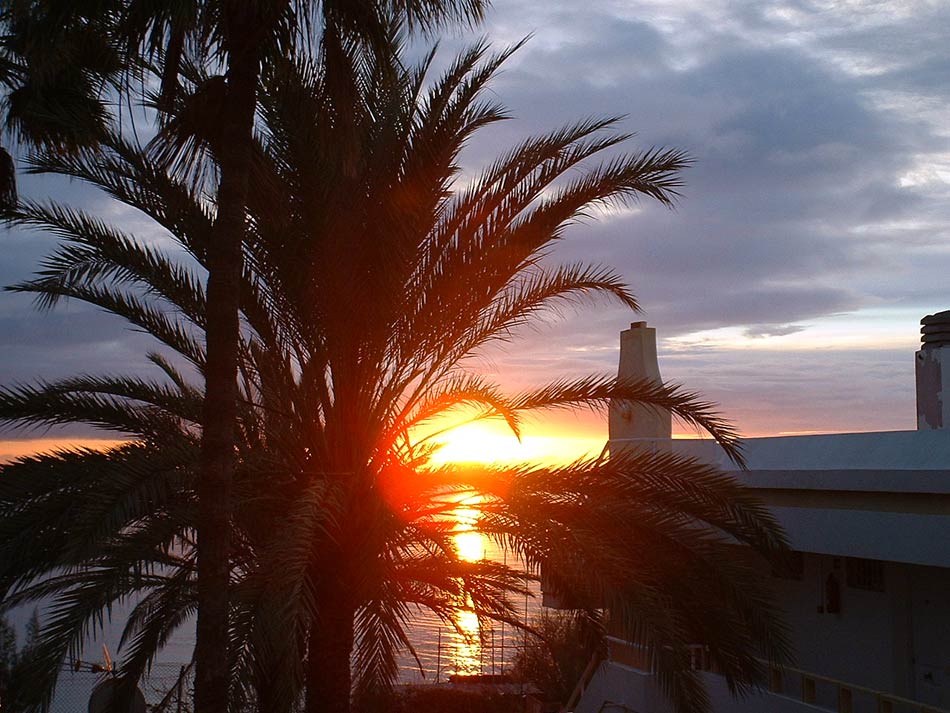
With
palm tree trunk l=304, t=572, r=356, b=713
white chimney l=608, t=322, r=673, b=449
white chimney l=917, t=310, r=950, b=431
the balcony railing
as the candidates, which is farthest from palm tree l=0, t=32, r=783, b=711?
white chimney l=917, t=310, r=950, b=431

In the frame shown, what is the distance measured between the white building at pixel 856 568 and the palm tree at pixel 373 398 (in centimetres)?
256

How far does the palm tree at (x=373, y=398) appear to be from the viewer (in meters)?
8.53

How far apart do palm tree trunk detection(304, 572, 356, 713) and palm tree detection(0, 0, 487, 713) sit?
2.20m

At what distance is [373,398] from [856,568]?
757cm

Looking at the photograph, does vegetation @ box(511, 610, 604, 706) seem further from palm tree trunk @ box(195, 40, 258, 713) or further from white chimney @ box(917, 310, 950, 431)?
palm tree trunk @ box(195, 40, 258, 713)

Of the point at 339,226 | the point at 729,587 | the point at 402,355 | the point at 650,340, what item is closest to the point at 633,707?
the point at 650,340

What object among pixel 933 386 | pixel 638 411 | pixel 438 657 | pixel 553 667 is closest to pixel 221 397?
pixel 638 411

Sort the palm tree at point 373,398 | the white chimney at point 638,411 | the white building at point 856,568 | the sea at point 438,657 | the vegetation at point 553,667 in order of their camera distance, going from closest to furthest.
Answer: the palm tree at point 373,398, the sea at point 438,657, the white building at point 856,568, the white chimney at point 638,411, the vegetation at point 553,667

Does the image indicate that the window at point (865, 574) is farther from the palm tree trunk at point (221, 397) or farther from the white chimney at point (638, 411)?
the palm tree trunk at point (221, 397)

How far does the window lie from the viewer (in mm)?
12859

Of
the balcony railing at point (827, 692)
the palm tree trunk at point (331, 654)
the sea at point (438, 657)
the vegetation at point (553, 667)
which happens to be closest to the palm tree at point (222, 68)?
the sea at point (438, 657)

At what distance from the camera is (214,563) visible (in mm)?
7020

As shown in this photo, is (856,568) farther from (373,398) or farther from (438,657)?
(438,657)

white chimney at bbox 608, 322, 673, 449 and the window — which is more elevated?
white chimney at bbox 608, 322, 673, 449
